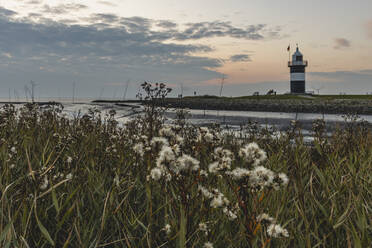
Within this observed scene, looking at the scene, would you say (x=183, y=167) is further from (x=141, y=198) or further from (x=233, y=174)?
(x=141, y=198)

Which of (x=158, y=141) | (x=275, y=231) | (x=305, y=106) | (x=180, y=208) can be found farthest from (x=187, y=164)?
(x=305, y=106)

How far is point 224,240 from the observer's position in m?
2.99

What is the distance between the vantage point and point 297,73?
92.6 m

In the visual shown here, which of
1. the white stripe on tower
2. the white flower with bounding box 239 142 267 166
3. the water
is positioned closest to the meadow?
the white flower with bounding box 239 142 267 166

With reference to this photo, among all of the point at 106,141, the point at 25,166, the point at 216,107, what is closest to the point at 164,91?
the point at 106,141

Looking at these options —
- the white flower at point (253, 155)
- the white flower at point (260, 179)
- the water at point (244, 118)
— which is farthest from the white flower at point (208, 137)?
the water at point (244, 118)

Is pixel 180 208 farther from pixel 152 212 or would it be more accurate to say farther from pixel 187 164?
pixel 152 212

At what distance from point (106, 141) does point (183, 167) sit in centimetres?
496

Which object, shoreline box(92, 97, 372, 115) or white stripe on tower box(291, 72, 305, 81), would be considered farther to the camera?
white stripe on tower box(291, 72, 305, 81)

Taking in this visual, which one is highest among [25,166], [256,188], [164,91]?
[164,91]

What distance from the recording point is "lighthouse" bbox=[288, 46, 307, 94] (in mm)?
91688

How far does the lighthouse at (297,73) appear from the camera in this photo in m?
91.7

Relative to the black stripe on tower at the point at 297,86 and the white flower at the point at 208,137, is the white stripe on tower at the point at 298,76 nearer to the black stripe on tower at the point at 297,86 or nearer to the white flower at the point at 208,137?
the black stripe on tower at the point at 297,86

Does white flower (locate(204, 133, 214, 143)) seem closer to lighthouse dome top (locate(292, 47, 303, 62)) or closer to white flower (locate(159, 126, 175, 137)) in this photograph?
white flower (locate(159, 126, 175, 137))
